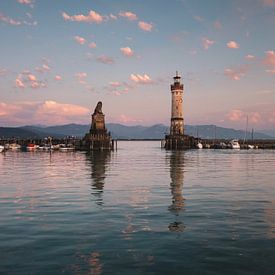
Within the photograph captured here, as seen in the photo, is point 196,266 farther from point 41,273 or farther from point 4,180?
point 4,180

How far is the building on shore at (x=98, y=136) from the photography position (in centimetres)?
12719

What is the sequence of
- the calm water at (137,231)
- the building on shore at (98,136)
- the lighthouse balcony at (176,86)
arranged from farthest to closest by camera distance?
1. the lighthouse balcony at (176,86)
2. the building on shore at (98,136)
3. the calm water at (137,231)

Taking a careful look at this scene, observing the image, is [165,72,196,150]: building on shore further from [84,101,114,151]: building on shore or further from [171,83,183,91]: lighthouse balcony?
[84,101,114,151]: building on shore

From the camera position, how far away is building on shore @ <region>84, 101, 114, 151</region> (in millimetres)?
127188

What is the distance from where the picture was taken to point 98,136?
12862 centimetres

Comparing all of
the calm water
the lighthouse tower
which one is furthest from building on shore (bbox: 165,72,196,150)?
the calm water

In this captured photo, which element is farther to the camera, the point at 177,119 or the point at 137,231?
the point at 177,119

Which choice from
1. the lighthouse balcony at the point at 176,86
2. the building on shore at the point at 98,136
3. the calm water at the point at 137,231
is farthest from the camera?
the lighthouse balcony at the point at 176,86

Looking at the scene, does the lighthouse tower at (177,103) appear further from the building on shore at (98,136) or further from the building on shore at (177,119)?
the building on shore at (98,136)

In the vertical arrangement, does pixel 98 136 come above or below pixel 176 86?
below

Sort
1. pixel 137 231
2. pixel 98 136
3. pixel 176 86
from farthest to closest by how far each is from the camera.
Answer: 1. pixel 176 86
2. pixel 98 136
3. pixel 137 231

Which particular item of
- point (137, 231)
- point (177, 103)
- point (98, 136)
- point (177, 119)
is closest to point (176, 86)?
point (177, 103)

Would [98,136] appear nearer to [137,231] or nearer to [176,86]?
[176,86]

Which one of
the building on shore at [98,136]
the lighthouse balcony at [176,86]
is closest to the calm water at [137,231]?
the building on shore at [98,136]
